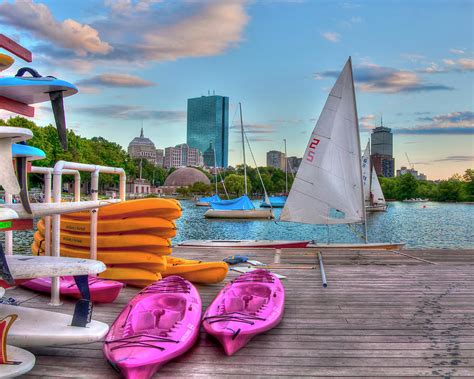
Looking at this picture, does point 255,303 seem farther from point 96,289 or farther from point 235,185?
point 235,185

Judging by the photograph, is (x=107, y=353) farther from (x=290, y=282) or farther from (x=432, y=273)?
(x=432, y=273)

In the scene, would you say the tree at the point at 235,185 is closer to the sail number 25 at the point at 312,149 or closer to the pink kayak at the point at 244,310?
the sail number 25 at the point at 312,149

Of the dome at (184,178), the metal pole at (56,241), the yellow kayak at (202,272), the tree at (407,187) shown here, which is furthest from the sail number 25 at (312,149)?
the dome at (184,178)

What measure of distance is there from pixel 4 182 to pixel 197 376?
2197 mm

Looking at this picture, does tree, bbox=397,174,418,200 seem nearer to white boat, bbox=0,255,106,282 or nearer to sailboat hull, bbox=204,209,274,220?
sailboat hull, bbox=204,209,274,220

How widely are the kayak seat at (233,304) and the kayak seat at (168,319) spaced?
1.79 feet

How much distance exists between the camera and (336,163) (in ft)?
42.0

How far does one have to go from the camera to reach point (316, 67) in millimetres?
24562

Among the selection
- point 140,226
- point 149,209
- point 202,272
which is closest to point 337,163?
point 202,272

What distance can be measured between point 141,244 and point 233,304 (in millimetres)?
2033

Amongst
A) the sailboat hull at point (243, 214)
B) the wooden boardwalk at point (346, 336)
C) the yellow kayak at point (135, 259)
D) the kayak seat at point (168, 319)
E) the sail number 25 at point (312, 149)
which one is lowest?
the sailboat hull at point (243, 214)

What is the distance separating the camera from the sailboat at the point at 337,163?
1270 cm

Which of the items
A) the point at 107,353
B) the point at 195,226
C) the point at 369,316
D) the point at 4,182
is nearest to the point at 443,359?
the point at 369,316

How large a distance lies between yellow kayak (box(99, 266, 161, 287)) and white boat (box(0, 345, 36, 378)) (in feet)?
9.36
